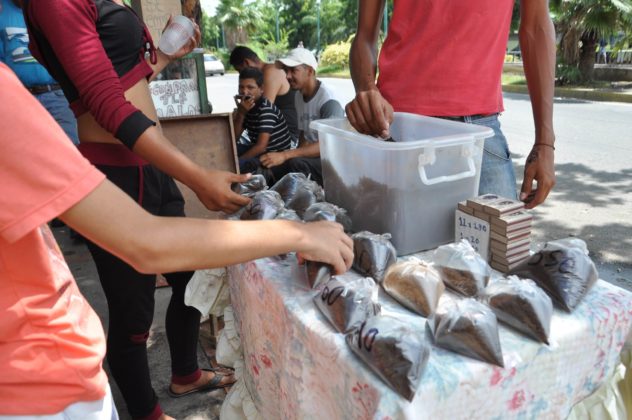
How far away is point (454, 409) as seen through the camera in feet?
2.80

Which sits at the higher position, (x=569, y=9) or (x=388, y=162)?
(x=569, y=9)

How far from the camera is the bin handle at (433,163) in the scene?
1241 mm

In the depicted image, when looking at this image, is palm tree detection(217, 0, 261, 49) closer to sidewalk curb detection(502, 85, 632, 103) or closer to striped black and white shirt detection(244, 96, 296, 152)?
sidewalk curb detection(502, 85, 632, 103)

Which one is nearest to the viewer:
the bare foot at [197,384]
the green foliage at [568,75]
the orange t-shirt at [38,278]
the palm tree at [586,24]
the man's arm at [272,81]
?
the orange t-shirt at [38,278]

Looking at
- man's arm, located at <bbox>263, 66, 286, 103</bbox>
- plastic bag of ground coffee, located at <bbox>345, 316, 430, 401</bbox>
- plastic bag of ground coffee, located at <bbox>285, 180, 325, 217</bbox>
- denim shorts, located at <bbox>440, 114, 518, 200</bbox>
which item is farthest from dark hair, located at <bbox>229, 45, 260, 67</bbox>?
plastic bag of ground coffee, located at <bbox>345, 316, 430, 401</bbox>

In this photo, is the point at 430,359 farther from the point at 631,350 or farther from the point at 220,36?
the point at 220,36

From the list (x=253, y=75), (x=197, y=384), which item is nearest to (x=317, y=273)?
(x=197, y=384)

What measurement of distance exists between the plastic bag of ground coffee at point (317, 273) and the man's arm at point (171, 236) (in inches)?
3.4

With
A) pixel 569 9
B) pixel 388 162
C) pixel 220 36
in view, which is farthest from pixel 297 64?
pixel 220 36

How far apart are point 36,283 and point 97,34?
0.79m

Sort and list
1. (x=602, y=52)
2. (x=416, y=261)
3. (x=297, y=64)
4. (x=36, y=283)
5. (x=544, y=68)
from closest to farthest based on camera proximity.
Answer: (x=36, y=283)
(x=416, y=261)
(x=544, y=68)
(x=297, y=64)
(x=602, y=52)

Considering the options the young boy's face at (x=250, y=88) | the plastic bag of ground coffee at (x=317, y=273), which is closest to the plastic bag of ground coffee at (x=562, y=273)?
the plastic bag of ground coffee at (x=317, y=273)

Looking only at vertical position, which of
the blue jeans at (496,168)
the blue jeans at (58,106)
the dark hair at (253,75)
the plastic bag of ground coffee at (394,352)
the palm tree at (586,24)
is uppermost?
the palm tree at (586,24)

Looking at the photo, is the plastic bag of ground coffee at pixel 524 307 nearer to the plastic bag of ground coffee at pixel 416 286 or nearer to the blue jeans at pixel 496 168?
the plastic bag of ground coffee at pixel 416 286
